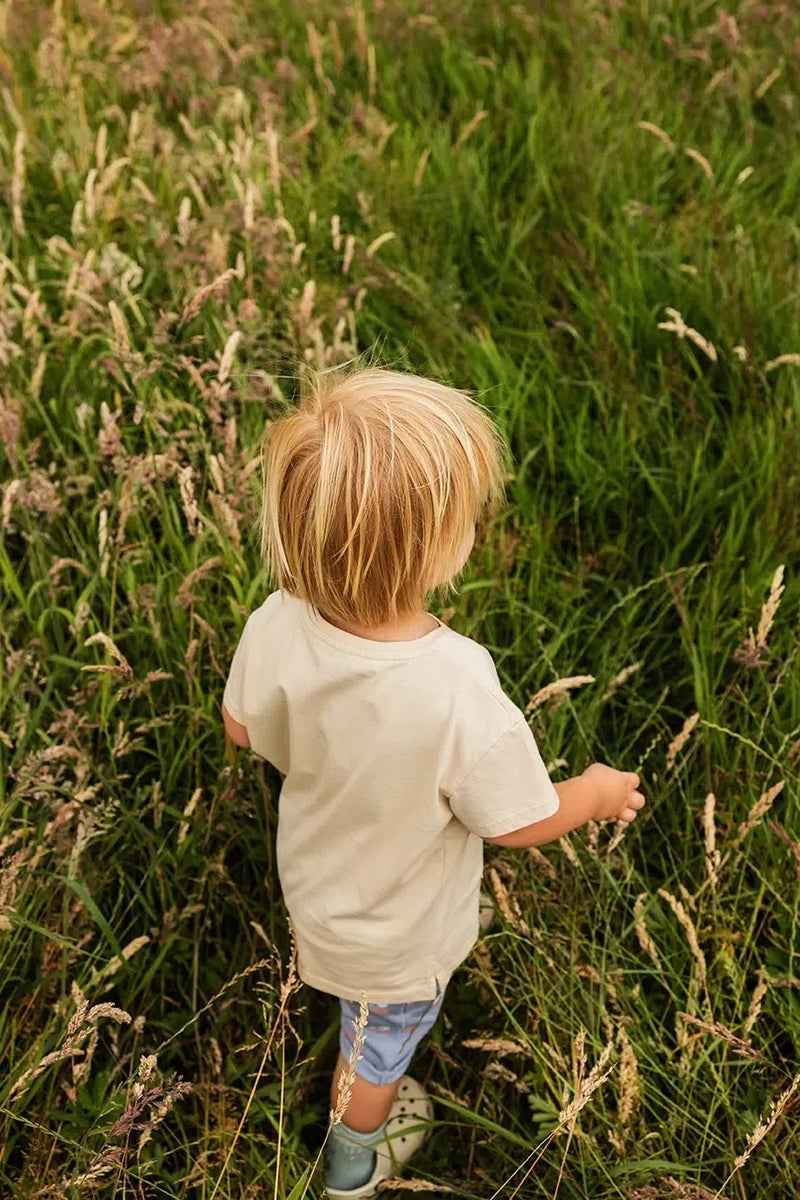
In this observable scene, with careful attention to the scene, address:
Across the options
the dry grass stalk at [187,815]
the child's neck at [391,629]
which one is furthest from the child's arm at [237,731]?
the child's neck at [391,629]

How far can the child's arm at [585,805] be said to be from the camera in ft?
4.83

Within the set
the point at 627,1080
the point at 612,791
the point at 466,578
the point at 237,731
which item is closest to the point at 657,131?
the point at 466,578

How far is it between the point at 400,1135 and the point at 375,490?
116 centimetres

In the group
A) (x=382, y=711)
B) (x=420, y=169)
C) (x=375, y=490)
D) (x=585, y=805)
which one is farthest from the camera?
(x=420, y=169)

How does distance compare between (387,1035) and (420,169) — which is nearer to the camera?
(387,1035)

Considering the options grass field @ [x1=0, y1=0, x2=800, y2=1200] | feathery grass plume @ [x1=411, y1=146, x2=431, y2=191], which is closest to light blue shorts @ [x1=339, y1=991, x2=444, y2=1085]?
grass field @ [x1=0, y1=0, x2=800, y2=1200]

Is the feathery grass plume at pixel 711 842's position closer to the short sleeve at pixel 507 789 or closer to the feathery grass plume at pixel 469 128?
the short sleeve at pixel 507 789

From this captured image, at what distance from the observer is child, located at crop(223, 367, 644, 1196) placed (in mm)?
1290

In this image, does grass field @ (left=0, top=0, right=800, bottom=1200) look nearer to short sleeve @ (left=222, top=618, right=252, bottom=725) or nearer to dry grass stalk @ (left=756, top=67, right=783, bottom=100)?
dry grass stalk @ (left=756, top=67, right=783, bottom=100)

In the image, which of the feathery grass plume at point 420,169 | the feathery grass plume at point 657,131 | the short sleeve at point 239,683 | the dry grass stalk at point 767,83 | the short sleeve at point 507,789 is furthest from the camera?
the dry grass stalk at point 767,83

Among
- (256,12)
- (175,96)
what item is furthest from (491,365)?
(256,12)

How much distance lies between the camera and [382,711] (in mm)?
1365

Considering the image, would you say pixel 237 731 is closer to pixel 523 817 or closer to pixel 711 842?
pixel 523 817

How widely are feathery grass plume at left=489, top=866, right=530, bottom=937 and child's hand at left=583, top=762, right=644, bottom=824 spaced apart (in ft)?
→ 0.74
